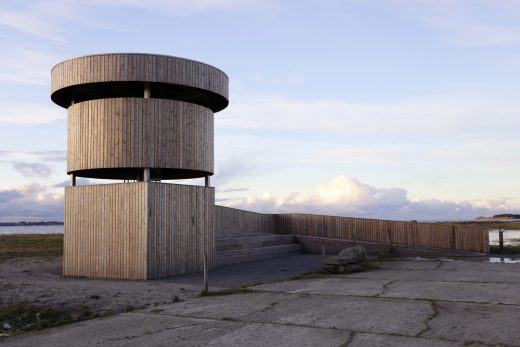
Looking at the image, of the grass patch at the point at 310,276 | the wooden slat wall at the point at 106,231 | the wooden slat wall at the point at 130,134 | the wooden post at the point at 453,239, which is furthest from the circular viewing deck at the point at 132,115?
the wooden post at the point at 453,239

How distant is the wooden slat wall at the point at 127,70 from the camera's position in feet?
60.1

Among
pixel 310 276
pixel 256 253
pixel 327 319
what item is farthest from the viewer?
pixel 256 253

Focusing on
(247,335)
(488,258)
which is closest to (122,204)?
(247,335)

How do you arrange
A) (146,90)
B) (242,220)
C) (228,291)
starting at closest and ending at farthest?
(228,291), (146,90), (242,220)

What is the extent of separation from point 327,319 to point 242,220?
1968 centimetres

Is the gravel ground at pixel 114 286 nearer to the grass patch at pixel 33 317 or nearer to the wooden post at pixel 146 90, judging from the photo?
the grass patch at pixel 33 317

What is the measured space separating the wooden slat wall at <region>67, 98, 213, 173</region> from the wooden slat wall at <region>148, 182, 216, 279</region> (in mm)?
1108

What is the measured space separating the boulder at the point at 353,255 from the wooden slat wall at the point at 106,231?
23.7 feet

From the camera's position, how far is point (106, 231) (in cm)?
1833

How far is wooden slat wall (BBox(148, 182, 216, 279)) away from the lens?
58.7 ft

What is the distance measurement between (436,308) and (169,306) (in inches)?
230

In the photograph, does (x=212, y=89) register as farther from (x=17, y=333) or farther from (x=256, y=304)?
(x=17, y=333)

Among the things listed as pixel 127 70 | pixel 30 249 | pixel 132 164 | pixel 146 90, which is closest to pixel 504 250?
pixel 132 164

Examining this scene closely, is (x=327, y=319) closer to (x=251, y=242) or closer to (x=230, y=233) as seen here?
→ (x=251, y=242)
